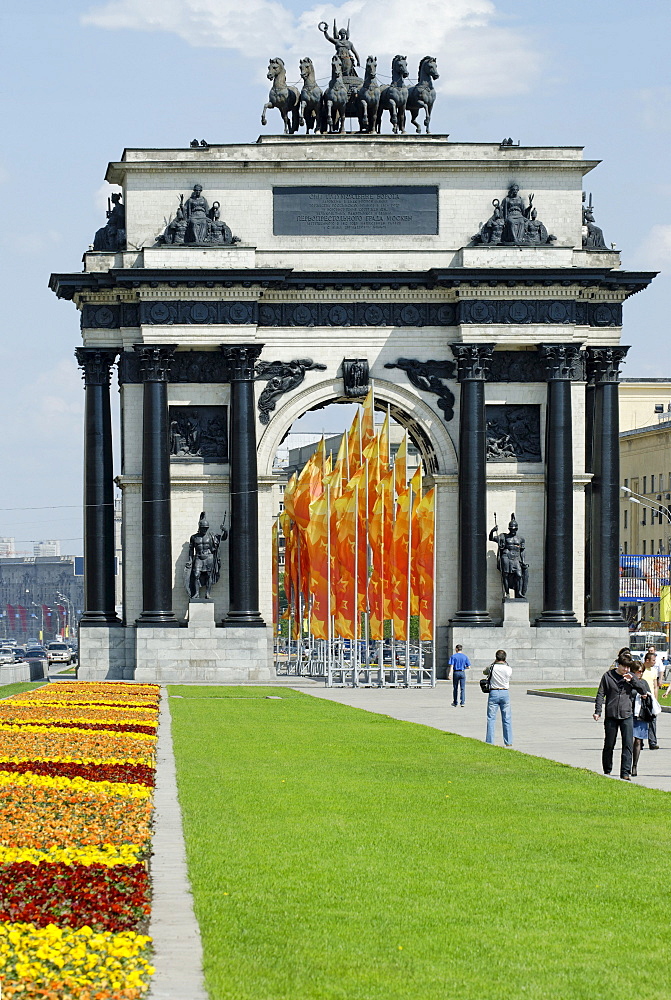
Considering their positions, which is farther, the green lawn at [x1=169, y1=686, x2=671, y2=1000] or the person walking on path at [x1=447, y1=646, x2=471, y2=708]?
the person walking on path at [x1=447, y1=646, x2=471, y2=708]

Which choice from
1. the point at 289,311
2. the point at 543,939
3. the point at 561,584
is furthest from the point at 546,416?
the point at 543,939

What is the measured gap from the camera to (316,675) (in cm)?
7575

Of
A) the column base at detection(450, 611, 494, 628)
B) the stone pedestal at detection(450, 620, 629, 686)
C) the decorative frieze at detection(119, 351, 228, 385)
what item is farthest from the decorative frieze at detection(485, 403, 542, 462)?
the decorative frieze at detection(119, 351, 228, 385)

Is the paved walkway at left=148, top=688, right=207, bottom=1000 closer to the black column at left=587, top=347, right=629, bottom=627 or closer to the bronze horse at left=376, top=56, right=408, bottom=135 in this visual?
the black column at left=587, top=347, right=629, bottom=627

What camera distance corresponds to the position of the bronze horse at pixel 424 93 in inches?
2832

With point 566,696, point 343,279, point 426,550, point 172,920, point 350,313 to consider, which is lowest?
point 566,696

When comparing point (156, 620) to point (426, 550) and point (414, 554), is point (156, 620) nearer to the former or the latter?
point (414, 554)

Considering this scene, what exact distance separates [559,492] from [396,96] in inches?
681

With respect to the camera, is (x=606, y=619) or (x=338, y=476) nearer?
(x=338, y=476)

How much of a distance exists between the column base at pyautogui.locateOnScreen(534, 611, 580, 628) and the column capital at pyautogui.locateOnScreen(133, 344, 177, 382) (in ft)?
56.6

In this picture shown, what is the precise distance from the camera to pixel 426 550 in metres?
66.6

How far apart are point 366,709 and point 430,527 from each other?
1742 cm

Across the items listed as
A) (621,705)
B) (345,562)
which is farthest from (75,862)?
(345,562)

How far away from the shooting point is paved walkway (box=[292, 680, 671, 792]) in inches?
1259
